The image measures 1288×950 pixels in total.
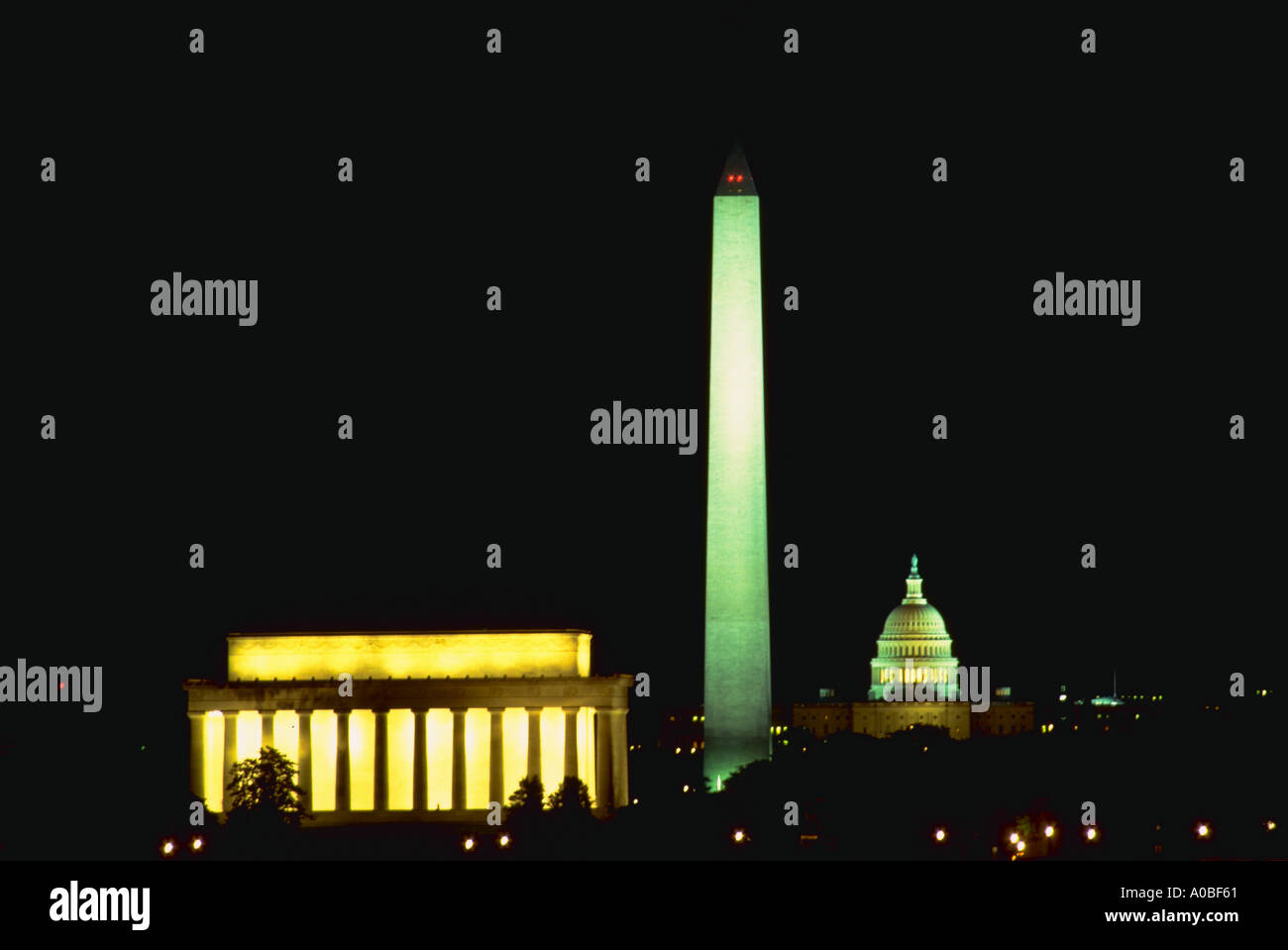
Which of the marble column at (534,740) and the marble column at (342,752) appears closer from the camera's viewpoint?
the marble column at (534,740)

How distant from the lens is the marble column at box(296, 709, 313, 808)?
184 m

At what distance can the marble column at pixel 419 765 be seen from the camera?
18275 centimetres

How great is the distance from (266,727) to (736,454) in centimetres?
3319

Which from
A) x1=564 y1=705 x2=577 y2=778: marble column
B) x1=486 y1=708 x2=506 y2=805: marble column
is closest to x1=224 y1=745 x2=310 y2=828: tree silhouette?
x1=486 y1=708 x2=506 y2=805: marble column

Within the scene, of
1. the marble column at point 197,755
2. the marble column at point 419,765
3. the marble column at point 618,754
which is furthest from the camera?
the marble column at point 419,765

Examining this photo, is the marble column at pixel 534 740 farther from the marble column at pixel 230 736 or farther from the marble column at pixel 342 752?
the marble column at pixel 230 736

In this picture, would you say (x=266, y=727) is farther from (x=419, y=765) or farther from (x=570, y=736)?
(x=570, y=736)

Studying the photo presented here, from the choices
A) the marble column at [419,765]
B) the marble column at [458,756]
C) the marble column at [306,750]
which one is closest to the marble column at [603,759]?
the marble column at [458,756]

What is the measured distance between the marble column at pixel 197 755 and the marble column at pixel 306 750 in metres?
5.14

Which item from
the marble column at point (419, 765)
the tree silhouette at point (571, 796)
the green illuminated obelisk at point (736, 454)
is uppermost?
the green illuminated obelisk at point (736, 454)

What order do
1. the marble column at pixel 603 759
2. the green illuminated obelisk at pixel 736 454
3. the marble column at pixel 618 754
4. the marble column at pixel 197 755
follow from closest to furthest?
the green illuminated obelisk at pixel 736 454 < the marble column at pixel 603 759 < the marble column at pixel 197 755 < the marble column at pixel 618 754

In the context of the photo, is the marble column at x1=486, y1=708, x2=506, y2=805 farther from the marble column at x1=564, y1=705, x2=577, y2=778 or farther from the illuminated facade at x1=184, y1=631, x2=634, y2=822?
the marble column at x1=564, y1=705, x2=577, y2=778
